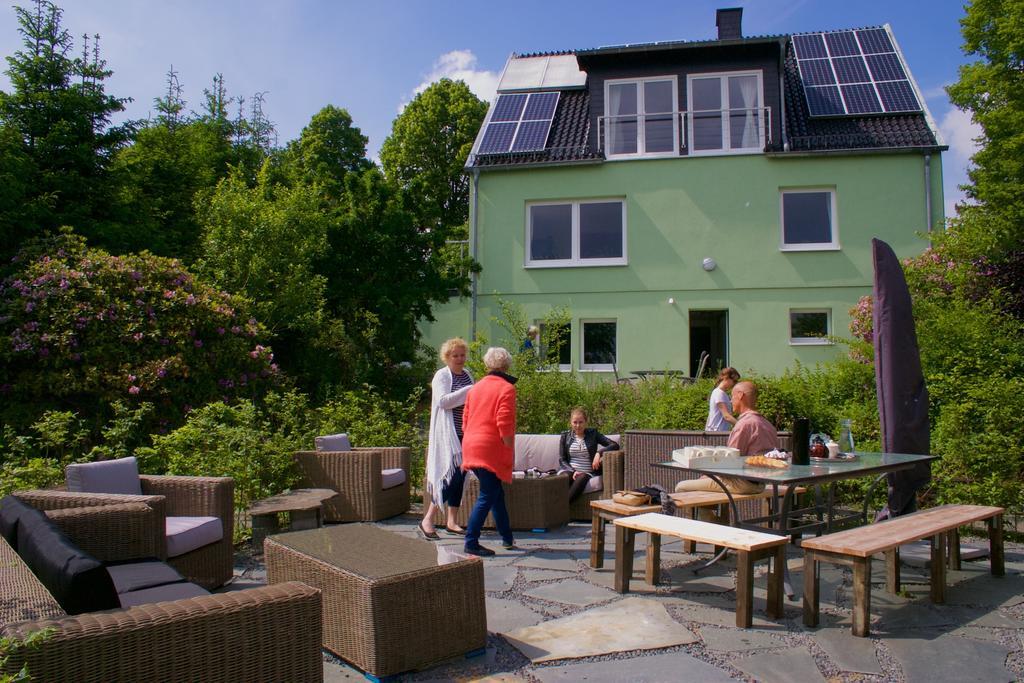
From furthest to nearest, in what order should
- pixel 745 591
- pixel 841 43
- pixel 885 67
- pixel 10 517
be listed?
pixel 841 43, pixel 885 67, pixel 745 591, pixel 10 517

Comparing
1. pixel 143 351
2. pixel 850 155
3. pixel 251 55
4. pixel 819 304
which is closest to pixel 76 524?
pixel 251 55

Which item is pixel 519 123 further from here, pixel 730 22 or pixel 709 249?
pixel 730 22

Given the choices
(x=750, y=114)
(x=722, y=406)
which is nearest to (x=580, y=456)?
(x=722, y=406)

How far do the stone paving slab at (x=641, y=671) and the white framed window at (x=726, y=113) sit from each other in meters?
14.2

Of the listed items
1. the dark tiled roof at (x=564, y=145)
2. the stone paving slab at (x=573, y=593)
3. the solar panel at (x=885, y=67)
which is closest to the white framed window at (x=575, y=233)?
the dark tiled roof at (x=564, y=145)

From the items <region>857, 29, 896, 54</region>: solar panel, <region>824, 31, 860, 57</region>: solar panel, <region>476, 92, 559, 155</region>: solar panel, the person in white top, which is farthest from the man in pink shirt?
<region>857, 29, 896, 54</region>: solar panel

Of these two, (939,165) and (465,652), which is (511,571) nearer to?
(465,652)

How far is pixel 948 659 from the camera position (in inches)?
144

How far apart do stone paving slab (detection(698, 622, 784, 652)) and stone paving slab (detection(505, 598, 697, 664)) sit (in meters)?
0.10

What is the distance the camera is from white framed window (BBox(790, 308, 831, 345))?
15.8 meters

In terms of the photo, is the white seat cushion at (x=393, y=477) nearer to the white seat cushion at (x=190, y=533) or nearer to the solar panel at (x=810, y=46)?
the white seat cushion at (x=190, y=533)

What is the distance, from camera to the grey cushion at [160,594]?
11.1 ft

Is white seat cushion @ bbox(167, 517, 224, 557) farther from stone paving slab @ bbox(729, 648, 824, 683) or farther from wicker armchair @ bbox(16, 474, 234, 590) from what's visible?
stone paving slab @ bbox(729, 648, 824, 683)

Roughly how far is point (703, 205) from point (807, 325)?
3.41 m
